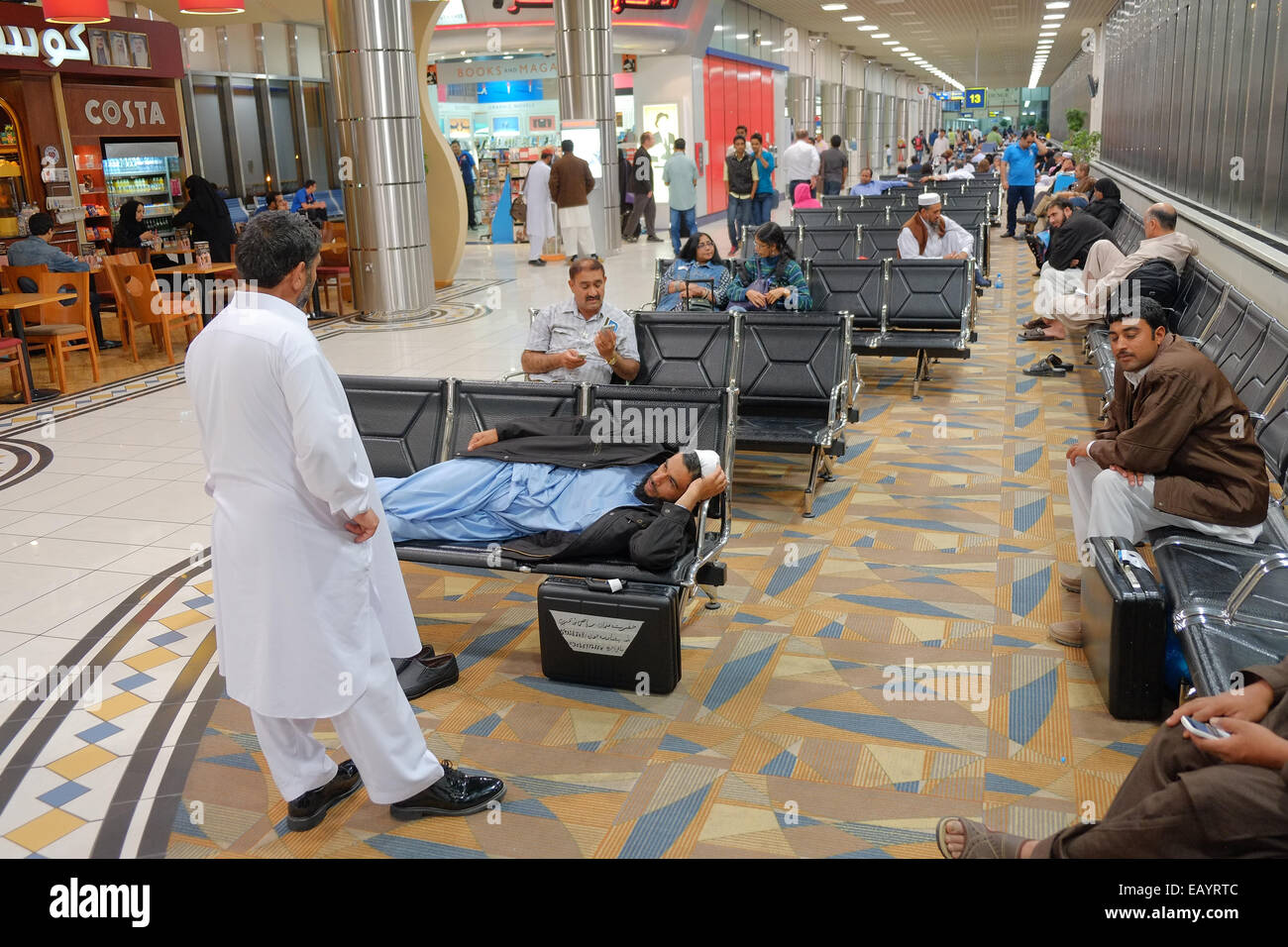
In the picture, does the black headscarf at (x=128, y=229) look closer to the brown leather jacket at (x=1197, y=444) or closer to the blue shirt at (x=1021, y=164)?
the brown leather jacket at (x=1197, y=444)

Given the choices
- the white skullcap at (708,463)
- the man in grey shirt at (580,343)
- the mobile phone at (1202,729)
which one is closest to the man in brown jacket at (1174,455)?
the white skullcap at (708,463)

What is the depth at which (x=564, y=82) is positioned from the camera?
1745 cm

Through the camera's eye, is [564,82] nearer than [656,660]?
No

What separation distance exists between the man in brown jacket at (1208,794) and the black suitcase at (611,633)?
4.92 ft

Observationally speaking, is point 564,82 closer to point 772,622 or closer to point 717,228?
point 717,228

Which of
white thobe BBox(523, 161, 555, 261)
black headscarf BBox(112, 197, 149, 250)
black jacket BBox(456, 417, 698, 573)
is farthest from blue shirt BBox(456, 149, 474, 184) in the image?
black jacket BBox(456, 417, 698, 573)

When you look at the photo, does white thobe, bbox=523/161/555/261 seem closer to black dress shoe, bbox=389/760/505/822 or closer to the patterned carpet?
the patterned carpet

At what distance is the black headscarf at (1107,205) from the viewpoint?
36.4 feet

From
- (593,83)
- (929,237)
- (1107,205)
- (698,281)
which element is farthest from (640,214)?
(698,281)

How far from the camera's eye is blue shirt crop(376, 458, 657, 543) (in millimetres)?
4211

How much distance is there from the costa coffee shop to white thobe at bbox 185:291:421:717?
39.1ft

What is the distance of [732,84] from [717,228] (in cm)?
601

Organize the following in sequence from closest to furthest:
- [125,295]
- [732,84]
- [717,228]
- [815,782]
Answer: [815,782] < [125,295] < [717,228] < [732,84]
